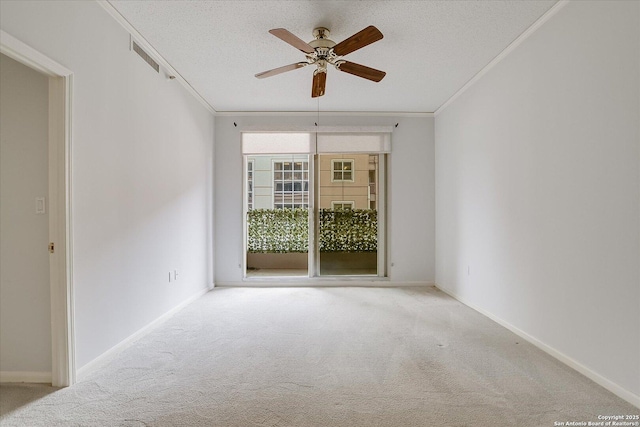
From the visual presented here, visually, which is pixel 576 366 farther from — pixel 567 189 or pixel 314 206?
pixel 314 206

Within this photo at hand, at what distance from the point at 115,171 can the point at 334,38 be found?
2.17 metres

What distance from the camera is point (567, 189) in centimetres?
244

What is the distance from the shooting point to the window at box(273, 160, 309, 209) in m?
6.36

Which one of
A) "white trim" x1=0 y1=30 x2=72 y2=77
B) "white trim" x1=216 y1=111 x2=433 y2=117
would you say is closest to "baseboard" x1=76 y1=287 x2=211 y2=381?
"white trim" x1=0 y1=30 x2=72 y2=77

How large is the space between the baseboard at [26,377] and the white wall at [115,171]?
0.20m

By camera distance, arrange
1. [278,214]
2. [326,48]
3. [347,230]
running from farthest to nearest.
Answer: [278,214] < [347,230] < [326,48]

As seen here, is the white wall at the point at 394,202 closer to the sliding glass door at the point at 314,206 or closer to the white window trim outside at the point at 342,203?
the sliding glass door at the point at 314,206

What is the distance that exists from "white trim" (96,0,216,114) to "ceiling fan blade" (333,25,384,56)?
1.71 metres

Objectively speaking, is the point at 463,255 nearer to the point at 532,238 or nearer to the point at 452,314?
the point at 452,314

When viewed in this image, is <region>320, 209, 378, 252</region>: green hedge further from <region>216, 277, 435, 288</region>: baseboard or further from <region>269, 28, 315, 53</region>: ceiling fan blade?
<region>269, 28, 315, 53</region>: ceiling fan blade

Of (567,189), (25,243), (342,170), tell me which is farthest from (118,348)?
(342,170)

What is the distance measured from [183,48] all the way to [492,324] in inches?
157

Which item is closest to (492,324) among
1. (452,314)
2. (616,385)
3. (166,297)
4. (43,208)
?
(452,314)

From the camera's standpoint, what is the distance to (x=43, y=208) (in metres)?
2.18
